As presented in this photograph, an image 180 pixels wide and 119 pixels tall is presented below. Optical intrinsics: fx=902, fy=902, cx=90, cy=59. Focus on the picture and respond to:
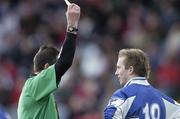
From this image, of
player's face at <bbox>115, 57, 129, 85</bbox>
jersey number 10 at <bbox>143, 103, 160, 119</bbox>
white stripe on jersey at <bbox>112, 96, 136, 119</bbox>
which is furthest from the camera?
player's face at <bbox>115, 57, 129, 85</bbox>

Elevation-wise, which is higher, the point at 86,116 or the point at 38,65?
the point at 38,65

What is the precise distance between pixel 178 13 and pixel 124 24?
3.74ft

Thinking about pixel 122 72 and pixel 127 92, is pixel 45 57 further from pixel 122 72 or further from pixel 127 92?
pixel 127 92

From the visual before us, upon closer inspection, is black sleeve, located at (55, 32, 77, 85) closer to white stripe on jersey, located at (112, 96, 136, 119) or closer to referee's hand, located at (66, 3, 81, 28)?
referee's hand, located at (66, 3, 81, 28)

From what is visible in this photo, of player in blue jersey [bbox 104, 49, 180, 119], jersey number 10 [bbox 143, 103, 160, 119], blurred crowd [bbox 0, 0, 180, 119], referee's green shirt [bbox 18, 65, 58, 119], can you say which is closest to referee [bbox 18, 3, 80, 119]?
referee's green shirt [bbox 18, 65, 58, 119]

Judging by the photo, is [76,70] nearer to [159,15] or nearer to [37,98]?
[159,15]

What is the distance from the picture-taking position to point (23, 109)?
26.5ft

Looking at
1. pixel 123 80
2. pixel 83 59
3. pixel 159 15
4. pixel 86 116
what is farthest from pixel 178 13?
pixel 123 80

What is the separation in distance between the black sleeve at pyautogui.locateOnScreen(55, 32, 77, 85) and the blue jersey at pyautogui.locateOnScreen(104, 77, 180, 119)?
512 mm

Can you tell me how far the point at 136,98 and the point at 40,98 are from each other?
2.77 feet

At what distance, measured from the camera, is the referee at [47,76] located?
7.82 m

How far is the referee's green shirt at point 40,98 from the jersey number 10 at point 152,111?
808 mm

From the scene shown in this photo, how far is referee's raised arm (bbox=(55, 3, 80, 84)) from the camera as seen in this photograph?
7.80 metres

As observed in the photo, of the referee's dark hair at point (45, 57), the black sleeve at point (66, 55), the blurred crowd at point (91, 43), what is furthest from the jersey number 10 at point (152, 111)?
the blurred crowd at point (91, 43)
